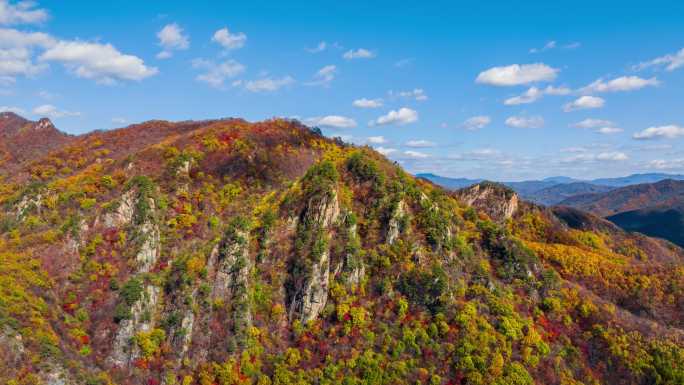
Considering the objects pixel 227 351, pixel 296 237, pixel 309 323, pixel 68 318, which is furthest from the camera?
pixel 296 237

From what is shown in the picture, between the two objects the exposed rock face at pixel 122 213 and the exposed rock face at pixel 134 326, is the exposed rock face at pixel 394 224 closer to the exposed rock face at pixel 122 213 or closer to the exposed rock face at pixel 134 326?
the exposed rock face at pixel 134 326

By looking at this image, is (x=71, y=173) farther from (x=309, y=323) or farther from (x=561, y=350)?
(x=561, y=350)

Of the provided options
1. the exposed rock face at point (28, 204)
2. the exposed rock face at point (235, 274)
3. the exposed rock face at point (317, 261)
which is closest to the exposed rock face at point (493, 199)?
the exposed rock face at point (317, 261)

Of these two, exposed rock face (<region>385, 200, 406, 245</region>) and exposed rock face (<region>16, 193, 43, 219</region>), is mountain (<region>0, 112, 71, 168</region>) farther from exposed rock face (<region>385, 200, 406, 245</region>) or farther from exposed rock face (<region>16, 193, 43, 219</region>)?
exposed rock face (<region>385, 200, 406, 245</region>)

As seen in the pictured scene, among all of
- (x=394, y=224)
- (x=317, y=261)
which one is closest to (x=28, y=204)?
(x=317, y=261)

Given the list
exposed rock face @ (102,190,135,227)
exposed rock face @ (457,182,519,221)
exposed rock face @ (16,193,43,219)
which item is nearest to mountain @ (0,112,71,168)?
exposed rock face @ (16,193,43,219)

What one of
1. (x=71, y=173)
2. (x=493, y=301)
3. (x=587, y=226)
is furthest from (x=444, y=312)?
(x=587, y=226)

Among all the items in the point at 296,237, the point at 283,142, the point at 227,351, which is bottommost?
the point at 227,351
